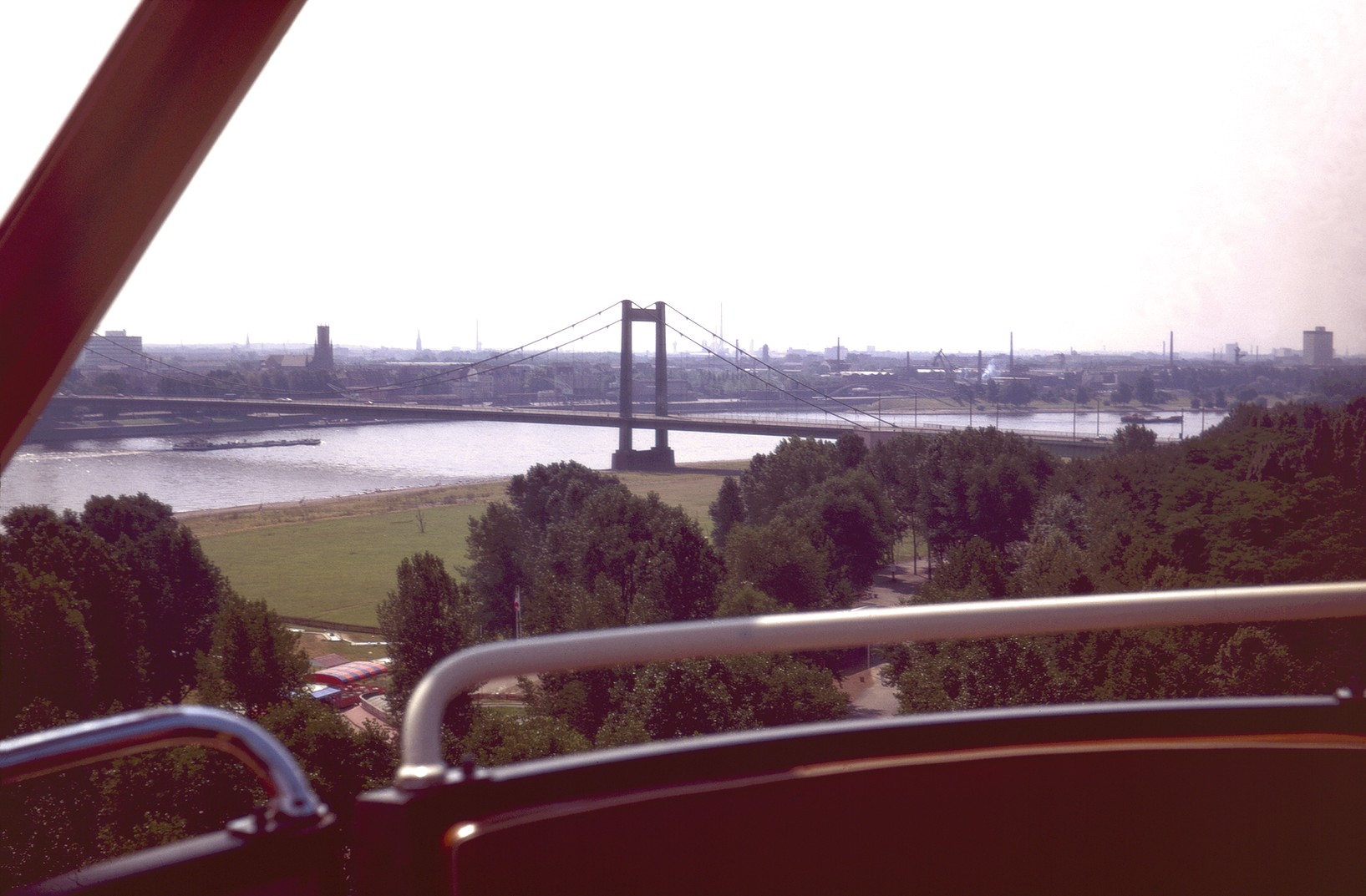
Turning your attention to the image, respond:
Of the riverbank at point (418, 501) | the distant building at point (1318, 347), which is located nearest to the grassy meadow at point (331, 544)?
the riverbank at point (418, 501)

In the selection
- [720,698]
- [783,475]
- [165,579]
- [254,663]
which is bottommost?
[720,698]

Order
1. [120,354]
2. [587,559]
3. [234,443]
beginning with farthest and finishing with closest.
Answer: [234,443] < [587,559] < [120,354]

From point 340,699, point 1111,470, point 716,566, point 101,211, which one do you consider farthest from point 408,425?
point 101,211

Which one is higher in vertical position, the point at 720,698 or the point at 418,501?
the point at 418,501

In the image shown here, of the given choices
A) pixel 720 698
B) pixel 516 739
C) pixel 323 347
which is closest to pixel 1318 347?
pixel 720 698

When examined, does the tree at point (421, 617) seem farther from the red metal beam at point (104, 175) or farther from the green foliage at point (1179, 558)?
the red metal beam at point (104, 175)

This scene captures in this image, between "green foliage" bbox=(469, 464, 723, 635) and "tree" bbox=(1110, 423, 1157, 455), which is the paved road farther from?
"tree" bbox=(1110, 423, 1157, 455)

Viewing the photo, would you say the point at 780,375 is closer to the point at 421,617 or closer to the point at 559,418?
the point at 559,418
